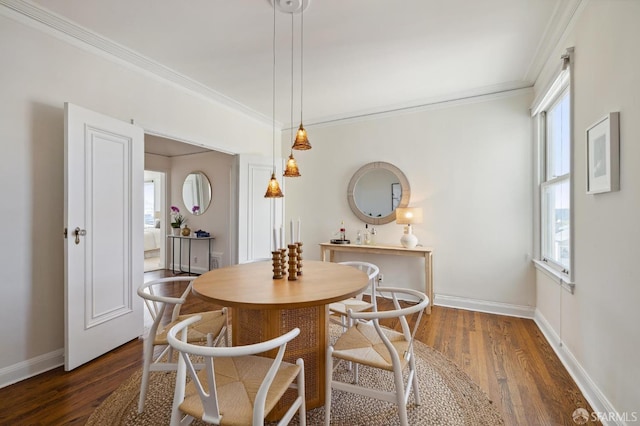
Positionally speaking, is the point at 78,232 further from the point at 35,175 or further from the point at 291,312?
the point at 291,312

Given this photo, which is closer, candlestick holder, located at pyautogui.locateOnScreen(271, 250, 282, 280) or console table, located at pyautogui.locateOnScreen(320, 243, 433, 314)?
candlestick holder, located at pyautogui.locateOnScreen(271, 250, 282, 280)

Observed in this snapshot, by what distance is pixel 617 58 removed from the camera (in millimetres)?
1582

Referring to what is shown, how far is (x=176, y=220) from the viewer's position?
5.82m

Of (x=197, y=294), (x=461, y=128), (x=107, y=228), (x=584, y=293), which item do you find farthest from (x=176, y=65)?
(x=584, y=293)

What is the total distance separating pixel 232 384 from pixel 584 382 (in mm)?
2253

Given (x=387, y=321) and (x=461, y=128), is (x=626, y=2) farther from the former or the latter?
(x=387, y=321)

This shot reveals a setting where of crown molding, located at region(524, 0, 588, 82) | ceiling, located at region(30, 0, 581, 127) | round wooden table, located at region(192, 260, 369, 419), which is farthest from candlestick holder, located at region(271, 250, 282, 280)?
crown molding, located at region(524, 0, 588, 82)

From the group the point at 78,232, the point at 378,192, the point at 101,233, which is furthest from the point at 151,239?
the point at 378,192

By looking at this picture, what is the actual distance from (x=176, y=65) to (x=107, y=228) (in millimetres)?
1732

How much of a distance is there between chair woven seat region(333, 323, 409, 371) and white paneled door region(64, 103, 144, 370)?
6.75 feet

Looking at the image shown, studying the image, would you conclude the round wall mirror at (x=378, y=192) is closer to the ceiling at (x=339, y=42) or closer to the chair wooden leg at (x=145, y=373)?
the ceiling at (x=339, y=42)

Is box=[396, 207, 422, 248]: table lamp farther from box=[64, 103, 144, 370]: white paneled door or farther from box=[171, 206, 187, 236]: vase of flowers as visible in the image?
box=[171, 206, 187, 236]: vase of flowers

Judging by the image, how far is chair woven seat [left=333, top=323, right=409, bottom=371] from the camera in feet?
4.89

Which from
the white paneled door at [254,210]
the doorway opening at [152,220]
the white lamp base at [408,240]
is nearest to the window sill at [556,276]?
the white lamp base at [408,240]
